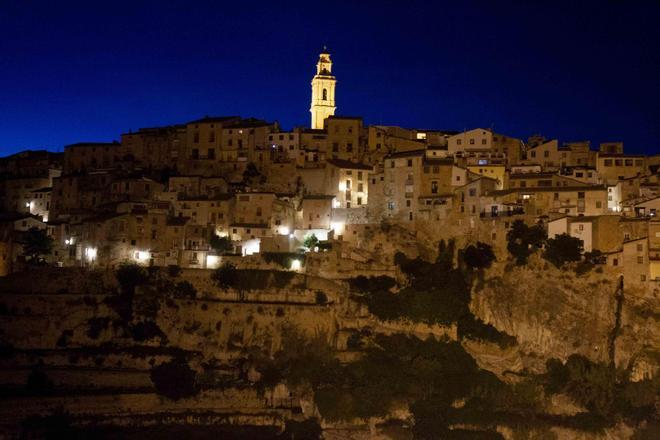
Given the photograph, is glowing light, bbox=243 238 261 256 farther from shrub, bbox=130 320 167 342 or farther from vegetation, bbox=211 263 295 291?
shrub, bbox=130 320 167 342

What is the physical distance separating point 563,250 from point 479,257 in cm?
448

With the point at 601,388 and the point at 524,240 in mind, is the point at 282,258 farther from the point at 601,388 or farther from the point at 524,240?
the point at 601,388

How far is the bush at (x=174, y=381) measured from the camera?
41781 millimetres

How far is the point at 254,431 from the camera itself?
40469mm

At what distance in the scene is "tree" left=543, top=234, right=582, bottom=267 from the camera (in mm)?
45844

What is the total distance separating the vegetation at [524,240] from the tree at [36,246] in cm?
2791

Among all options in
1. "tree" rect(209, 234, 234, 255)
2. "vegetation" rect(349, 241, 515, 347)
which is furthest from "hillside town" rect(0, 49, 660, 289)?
"vegetation" rect(349, 241, 515, 347)

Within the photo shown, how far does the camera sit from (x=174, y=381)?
42.0 m

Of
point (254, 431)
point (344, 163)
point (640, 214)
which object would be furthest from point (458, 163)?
point (254, 431)

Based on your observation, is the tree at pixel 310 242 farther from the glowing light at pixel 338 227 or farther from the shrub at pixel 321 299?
the shrub at pixel 321 299

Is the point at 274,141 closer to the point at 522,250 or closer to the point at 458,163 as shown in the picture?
the point at 458,163

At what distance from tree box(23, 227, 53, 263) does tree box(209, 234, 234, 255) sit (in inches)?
408

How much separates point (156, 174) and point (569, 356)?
31838mm

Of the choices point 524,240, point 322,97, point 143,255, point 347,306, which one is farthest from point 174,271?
point 322,97
